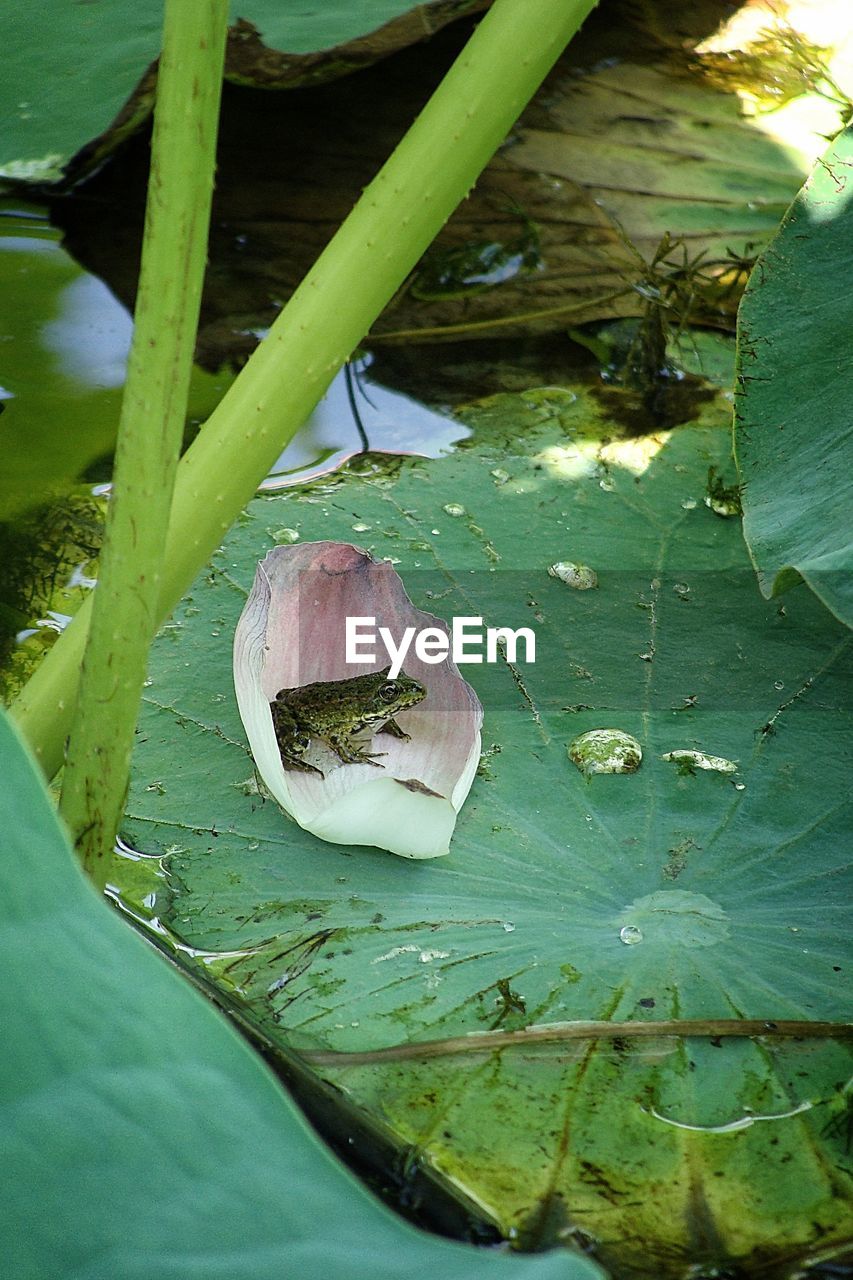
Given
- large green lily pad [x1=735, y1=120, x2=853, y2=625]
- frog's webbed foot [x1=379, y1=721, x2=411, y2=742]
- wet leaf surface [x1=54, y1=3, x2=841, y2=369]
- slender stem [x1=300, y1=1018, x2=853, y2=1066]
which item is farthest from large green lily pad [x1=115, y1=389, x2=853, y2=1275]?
wet leaf surface [x1=54, y1=3, x2=841, y2=369]

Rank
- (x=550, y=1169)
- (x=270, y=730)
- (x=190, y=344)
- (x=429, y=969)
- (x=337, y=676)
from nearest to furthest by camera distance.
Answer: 1. (x=190, y=344)
2. (x=550, y=1169)
3. (x=429, y=969)
4. (x=270, y=730)
5. (x=337, y=676)

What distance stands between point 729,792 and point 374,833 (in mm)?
384

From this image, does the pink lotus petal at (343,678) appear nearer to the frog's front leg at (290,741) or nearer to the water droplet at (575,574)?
the frog's front leg at (290,741)

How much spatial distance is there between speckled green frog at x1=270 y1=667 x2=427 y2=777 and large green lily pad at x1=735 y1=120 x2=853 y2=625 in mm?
437

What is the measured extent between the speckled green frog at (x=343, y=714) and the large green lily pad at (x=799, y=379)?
0.44 metres

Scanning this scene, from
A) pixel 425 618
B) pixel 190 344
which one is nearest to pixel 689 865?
pixel 425 618

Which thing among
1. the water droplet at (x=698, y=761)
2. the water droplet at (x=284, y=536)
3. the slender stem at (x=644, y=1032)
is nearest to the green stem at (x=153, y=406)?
the slender stem at (x=644, y=1032)

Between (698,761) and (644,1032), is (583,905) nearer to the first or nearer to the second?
(644,1032)

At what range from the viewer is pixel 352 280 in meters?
0.77

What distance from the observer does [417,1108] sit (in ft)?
3.11

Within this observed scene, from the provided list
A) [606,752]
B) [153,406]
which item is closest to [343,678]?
[606,752]

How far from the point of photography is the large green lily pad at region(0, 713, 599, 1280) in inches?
15.1

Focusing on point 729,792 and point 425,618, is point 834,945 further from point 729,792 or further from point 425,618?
point 425,618

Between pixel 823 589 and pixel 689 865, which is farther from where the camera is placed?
pixel 689 865
